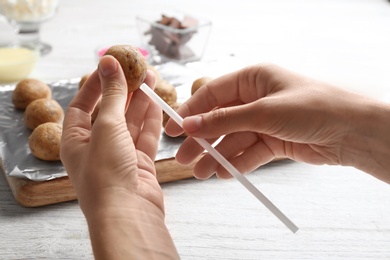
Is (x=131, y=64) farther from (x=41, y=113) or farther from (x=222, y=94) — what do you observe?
(x=41, y=113)

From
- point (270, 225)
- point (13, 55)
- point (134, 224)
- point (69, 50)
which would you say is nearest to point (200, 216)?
point (270, 225)

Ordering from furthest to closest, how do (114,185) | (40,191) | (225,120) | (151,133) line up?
(40,191) < (151,133) < (225,120) < (114,185)

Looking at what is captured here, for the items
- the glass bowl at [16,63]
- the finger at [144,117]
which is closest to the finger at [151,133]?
the finger at [144,117]

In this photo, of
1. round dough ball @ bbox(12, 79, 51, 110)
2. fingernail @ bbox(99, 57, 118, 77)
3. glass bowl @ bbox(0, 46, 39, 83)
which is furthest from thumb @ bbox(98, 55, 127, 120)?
glass bowl @ bbox(0, 46, 39, 83)

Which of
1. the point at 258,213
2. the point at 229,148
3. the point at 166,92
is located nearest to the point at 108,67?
the point at 229,148

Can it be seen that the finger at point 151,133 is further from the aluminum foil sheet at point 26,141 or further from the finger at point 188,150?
the aluminum foil sheet at point 26,141

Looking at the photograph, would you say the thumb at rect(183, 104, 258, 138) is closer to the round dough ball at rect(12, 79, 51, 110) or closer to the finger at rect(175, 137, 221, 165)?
the finger at rect(175, 137, 221, 165)
